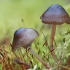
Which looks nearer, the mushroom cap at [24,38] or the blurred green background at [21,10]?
the mushroom cap at [24,38]

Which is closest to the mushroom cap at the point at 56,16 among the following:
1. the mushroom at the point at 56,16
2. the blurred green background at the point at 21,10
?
the mushroom at the point at 56,16

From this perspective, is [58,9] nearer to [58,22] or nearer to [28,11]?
[58,22]

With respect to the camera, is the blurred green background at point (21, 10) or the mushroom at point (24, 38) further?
the blurred green background at point (21, 10)

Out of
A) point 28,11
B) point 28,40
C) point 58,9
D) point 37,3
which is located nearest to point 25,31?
point 28,40

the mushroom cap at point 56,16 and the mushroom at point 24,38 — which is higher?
the mushroom cap at point 56,16

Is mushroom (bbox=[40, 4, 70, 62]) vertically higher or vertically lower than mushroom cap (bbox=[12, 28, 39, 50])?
higher

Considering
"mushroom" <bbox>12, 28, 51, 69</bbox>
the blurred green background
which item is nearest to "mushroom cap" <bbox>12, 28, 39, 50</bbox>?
"mushroom" <bbox>12, 28, 51, 69</bbox>

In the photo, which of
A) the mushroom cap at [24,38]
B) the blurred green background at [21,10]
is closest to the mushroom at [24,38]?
the mushroom cap at [24,38]

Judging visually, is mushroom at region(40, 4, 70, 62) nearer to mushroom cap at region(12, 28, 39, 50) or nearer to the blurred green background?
mushroom cap at region(12, 28, 39, 50)

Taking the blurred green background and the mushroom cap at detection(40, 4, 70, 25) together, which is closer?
the mushroom cap at detection(40, 4, 70, 25)

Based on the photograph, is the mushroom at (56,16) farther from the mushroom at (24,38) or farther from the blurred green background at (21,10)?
the blurred green background at (21,10)

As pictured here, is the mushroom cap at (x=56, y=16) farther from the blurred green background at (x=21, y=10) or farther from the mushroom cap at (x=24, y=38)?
the blurred green background at (x=21, y=10)
